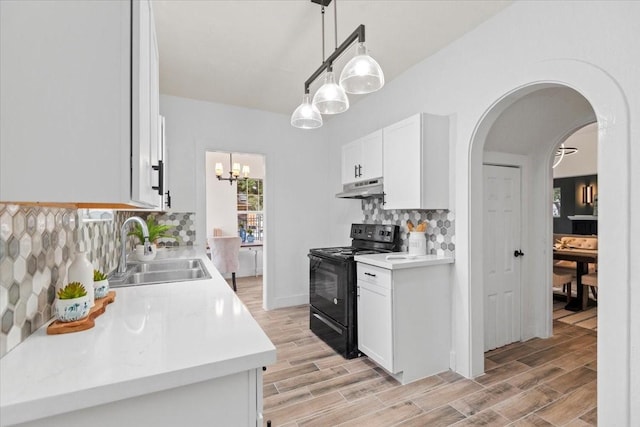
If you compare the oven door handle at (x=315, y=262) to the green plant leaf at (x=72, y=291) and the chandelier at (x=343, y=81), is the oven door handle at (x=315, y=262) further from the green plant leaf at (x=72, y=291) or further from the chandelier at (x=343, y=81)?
the green plant leaf at (x=72, y=291)

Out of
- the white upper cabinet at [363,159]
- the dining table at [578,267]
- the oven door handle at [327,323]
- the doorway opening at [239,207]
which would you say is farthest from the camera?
the doorway opening at [239,207]

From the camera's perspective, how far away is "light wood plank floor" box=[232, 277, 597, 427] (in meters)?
1.96

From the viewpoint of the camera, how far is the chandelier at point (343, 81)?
1.65 metres

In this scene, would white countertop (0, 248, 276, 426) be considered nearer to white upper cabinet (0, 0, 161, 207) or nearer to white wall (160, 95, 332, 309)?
white upper cabinet (0, 0, 161, 207)

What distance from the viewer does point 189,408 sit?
840mm

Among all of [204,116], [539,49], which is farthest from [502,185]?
[204,116]

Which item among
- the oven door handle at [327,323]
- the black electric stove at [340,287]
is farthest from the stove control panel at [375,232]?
the oven door handle at [327,323]

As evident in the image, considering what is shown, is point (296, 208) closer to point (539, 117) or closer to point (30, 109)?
point (539, 117)

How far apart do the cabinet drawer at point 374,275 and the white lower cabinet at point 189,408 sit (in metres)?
1.63

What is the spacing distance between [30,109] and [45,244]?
2.07 feet

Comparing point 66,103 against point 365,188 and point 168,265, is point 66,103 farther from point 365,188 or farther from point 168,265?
point 365,188

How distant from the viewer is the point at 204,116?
12.9 feet

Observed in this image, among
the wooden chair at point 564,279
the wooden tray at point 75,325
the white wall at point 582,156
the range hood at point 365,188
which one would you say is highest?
the white wall at point 582,156

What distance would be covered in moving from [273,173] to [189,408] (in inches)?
143
